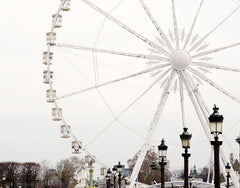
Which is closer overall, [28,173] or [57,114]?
[57,114]

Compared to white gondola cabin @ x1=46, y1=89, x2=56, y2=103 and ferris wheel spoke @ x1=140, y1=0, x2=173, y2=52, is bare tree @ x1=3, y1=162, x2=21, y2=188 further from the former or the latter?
ferris wheel spoke @ x1=140, y1=0, x2=173, y2=52

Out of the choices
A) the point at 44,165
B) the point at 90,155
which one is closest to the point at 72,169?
the point at 44,165

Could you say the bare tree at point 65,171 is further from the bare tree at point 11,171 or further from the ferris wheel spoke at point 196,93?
the ferris wheel spoke at point 196,93

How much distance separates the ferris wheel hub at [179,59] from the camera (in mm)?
21266

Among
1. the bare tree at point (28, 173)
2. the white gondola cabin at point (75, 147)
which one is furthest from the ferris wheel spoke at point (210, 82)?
the bare tree at point (28, 173)

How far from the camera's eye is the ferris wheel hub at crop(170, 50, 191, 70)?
2127cm

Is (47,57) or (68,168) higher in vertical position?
(47,57)

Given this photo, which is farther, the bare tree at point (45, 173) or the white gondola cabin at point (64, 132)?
the bare tree at point (45, 173)

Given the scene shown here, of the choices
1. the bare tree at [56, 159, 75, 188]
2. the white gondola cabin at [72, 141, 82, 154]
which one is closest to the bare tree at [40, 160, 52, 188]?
the bare tree at [56, 159, 75, 188]

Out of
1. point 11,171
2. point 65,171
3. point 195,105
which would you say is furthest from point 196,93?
point 65,171

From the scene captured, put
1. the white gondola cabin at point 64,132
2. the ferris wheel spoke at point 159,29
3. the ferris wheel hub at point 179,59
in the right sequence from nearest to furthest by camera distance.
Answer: the ferris wheel hub at point 179,59 → the ferris wheel spoke at point 159,29 → the white gondola cabin at point 64,132

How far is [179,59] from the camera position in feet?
69.8

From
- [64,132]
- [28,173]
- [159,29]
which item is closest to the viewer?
[159,29]

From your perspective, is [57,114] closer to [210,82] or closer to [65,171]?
[210,82]
